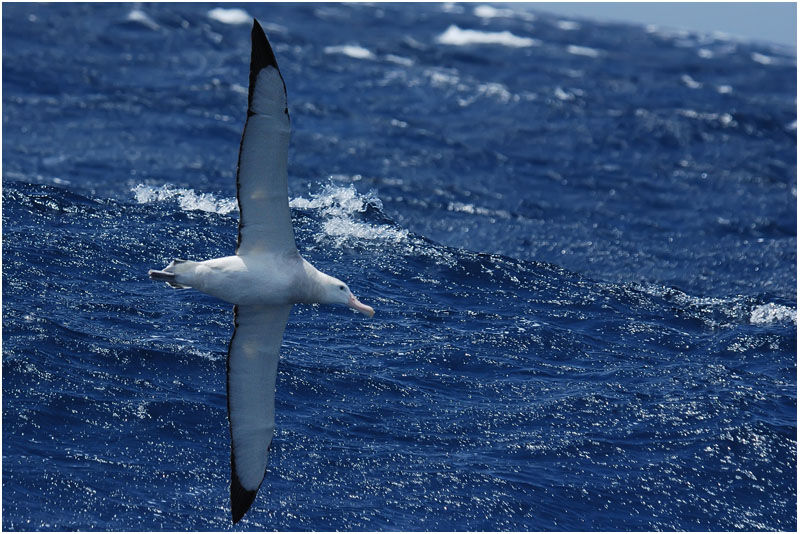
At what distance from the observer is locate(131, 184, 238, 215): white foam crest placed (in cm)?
2103

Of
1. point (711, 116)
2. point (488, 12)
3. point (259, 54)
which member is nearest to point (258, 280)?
point (259, 54)

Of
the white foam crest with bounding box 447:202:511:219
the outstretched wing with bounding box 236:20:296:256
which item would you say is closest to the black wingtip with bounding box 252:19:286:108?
the outstretched wing with bounding box 236:20:296:256

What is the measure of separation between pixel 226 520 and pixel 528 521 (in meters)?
3.54

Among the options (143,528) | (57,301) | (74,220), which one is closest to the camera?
(143,528)

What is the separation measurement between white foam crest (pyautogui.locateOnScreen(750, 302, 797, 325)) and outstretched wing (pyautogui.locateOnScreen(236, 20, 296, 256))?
10876 millimetres

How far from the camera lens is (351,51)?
47.9 metres

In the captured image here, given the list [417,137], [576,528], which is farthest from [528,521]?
[417,137]

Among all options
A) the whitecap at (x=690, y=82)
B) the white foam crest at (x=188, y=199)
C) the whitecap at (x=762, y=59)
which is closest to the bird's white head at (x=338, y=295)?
the white foam crest at (x=188, y=199)

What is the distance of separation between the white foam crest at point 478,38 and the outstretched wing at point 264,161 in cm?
4595

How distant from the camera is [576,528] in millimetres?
11984

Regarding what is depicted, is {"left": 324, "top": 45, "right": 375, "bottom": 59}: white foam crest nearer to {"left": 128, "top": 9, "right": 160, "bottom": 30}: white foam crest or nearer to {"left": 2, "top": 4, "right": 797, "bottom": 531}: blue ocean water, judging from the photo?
{"left": 128, "top": 9, "right": 160, "bottom": 30}: white foam crest

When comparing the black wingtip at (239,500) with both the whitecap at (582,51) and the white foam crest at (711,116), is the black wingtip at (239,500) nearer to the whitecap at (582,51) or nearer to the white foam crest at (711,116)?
the white foam crest at (711,116)

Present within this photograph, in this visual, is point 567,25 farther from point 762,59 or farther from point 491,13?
point 762,59

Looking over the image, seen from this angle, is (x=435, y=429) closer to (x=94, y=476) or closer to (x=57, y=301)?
(x=94, y=476)
